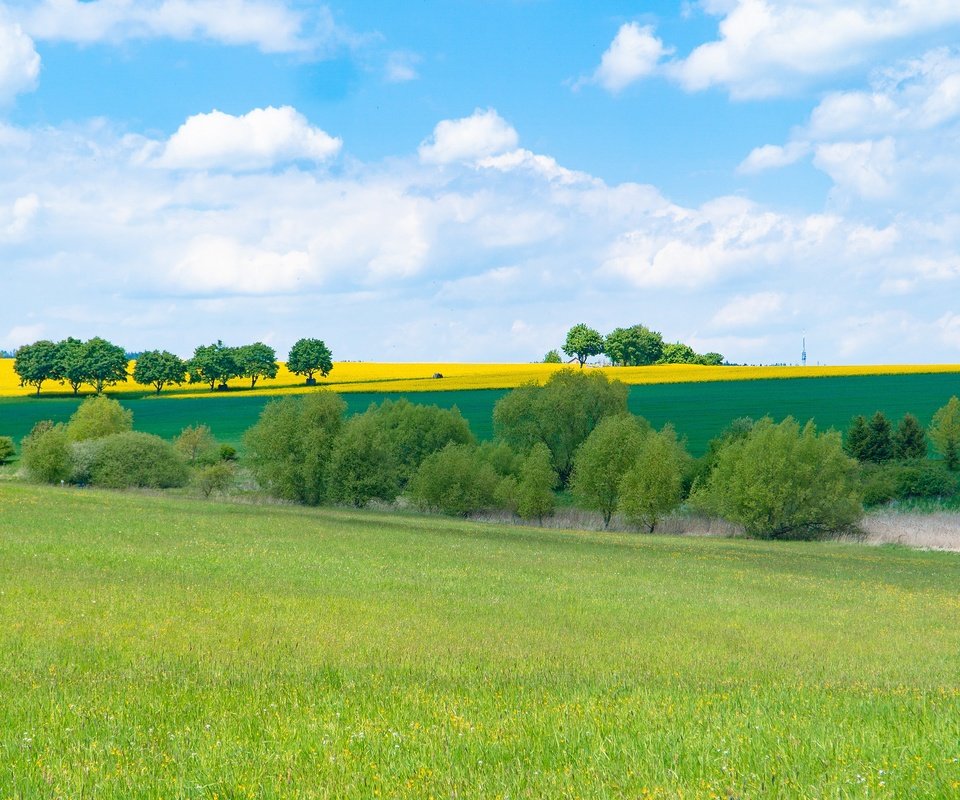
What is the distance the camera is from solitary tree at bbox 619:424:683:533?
75.8m

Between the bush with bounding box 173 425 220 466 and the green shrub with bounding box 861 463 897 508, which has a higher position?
the bush with bounding box 173 425 220 466

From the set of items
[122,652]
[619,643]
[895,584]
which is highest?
[122,652]

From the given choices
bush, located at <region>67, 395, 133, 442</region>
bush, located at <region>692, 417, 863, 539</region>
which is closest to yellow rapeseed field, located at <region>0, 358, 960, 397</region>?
bush, located at <region>67, 395, 133, 442</region>

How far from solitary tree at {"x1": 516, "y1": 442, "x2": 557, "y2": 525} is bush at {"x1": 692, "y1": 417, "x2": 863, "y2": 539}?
12.4 metres

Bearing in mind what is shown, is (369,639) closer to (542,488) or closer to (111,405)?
(542,488)

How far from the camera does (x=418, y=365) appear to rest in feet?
643

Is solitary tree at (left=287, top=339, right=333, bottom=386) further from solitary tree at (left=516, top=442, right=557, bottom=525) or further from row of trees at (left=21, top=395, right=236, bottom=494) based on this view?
solitary tree at (left=516, top=442, right=557, bottom=525)

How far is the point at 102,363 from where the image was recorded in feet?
545

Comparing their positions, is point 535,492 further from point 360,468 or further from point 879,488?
point 879,488

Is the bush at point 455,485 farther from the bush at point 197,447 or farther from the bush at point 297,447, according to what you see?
the bush at point 197,447

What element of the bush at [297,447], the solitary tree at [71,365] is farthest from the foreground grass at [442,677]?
the solitary tree at [71,365]

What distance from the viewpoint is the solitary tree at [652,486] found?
75812mm

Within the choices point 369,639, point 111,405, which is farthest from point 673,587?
point 111,405

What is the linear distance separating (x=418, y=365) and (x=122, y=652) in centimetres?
18069
